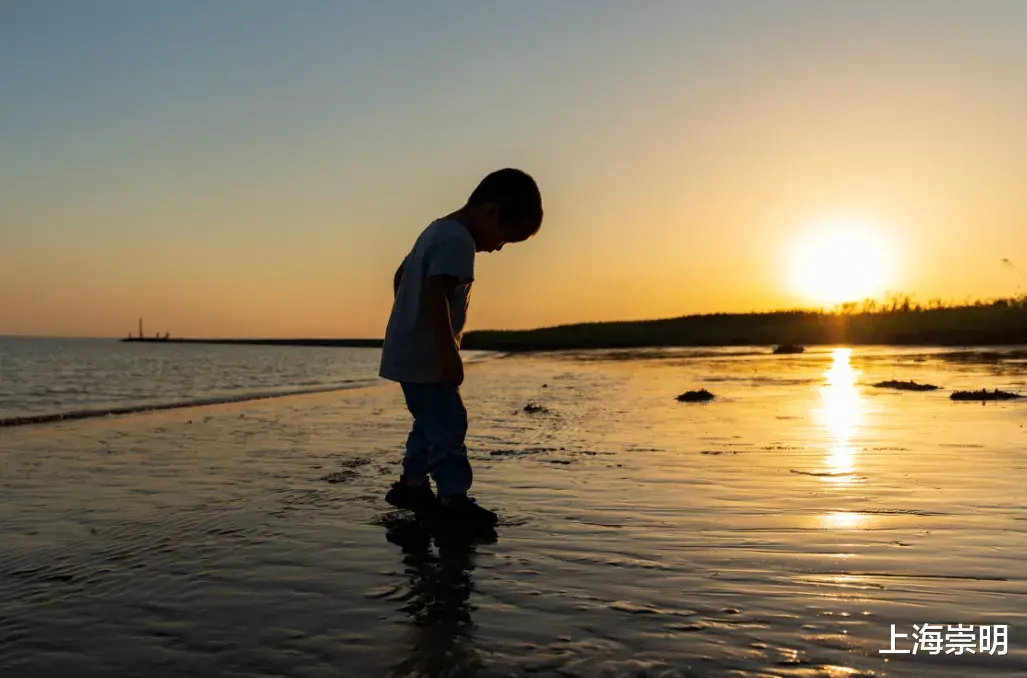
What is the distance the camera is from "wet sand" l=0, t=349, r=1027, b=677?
2637mm

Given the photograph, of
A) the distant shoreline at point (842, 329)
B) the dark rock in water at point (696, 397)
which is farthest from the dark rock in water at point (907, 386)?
the distant shoreline at point (842, 329)

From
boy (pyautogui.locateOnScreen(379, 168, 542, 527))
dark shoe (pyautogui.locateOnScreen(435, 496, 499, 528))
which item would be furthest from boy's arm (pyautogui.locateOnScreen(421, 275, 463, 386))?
dark shoe (pyautogui.locateOnScreen(435, 496, 499, 528))

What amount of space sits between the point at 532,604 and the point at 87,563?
2151 mm

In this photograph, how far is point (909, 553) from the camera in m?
3.72

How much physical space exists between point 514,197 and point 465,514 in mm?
1789

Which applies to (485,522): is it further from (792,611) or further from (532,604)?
→ (792,611)

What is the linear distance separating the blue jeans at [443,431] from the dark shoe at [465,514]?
2.2 inches

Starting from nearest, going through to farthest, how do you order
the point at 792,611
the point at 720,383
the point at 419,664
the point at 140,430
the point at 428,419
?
the point at 419,664 < the point at 792,611 < the point at 428,419 < the point at 140,430 < the point at 720,383

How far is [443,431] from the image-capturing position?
470cm

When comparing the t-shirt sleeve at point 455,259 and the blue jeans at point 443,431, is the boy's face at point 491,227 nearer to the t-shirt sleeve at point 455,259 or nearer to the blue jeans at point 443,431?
the t-shirt sleeve at point 455,259

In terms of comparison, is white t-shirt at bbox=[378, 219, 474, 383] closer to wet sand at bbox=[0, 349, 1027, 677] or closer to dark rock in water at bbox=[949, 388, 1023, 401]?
wet sand at bbox=[0, 349, 1027, 677]

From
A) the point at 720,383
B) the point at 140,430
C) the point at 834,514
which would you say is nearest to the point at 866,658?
the point at 834,514

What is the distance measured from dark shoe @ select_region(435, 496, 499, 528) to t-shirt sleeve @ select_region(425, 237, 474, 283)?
1.22 m

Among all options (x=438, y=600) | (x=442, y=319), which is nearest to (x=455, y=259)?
(x=442, y=319)
